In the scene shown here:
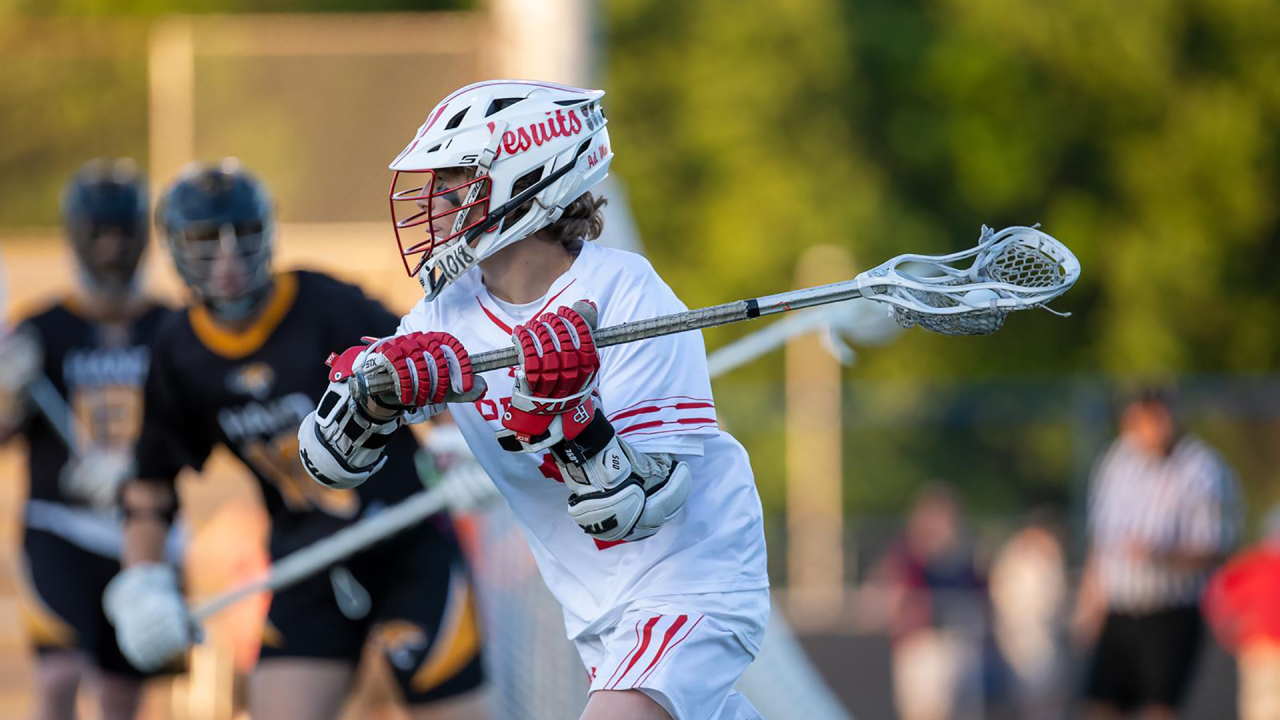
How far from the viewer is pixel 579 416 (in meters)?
3.24

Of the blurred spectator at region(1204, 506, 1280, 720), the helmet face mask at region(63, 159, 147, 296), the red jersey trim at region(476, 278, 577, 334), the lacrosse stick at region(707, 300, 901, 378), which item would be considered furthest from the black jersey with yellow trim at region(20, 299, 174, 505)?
the blurred spectator at region(1204, 506, 1280, 720)

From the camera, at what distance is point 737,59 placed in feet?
82.6

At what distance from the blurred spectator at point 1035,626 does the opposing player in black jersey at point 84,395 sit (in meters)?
9.19

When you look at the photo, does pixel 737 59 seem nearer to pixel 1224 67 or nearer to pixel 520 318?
pixel 1224 67

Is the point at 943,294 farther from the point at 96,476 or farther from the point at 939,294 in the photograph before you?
the point at 96,476

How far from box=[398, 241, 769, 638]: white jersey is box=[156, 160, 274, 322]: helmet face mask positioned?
1.39 metres

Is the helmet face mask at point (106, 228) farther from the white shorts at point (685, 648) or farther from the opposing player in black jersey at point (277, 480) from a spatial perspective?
the white shorts at point (685, 648)

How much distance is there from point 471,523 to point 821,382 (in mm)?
14454

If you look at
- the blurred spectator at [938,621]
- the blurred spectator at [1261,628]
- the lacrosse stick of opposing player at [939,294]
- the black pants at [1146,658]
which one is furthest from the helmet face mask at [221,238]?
the blurred spectator at [938,621]

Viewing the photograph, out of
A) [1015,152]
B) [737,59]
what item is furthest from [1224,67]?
[737,59]

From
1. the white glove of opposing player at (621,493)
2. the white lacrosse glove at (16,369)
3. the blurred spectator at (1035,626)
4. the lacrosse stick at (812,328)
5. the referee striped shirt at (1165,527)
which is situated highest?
the white glove of opposing player at (621,493)

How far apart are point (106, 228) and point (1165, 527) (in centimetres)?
580

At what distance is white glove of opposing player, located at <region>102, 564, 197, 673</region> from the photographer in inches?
200

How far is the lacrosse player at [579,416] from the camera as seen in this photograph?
3.31 metres
